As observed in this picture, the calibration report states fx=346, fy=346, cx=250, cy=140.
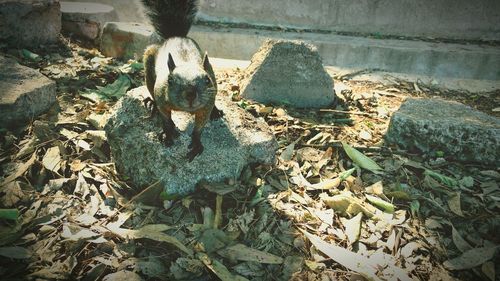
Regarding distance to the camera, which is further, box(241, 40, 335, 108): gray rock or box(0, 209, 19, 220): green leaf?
box(241, 40, 335, 108): gray rock

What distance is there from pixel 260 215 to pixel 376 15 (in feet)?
18.2

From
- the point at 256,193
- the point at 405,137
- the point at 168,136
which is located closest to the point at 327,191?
the point at 256,193

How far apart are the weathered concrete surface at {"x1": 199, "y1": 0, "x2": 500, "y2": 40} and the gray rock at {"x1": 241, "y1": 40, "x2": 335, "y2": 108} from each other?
3.36 metres

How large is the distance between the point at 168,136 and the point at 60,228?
→ 0.81m

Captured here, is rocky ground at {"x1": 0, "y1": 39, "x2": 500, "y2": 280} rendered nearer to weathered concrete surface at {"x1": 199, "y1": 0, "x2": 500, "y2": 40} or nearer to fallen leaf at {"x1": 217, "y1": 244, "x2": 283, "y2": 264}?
fallen leaf at {"x1": 217, "y1": 244, "x2": 283, "y2": 264}

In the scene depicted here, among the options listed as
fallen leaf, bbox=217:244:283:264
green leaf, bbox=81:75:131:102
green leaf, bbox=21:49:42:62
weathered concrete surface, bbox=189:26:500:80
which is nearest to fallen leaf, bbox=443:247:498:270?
fallen leaf, bbox=217:244:283:264

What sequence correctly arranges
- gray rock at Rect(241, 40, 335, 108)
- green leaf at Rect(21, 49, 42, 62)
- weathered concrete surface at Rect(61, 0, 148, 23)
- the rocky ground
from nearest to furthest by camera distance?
the rocky ground, gray rock at Rect(241, 40, 335, 108), green leaf at Rect(21, 49, 42, 62), weathered concrete surface at Rect(61, 0, 148, 23)

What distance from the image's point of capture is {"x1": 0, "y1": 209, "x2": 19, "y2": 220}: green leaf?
1926 millimetres

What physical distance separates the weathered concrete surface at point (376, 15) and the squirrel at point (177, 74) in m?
4.22

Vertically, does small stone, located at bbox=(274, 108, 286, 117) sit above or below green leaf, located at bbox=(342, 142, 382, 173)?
above

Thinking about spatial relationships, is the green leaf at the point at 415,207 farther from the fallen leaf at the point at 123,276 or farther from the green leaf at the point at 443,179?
the fallen leaf at the point at 123,276

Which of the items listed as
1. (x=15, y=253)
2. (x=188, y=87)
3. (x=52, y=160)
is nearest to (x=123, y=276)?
(x=15, y=253)

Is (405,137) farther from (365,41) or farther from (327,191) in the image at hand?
(365,41)

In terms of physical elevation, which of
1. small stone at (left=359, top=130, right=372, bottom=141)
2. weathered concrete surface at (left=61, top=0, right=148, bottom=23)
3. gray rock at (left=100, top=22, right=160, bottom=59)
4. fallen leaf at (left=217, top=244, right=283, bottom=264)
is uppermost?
weathered concrete surface at (left=61, top=0, right=148, bottom=23)
